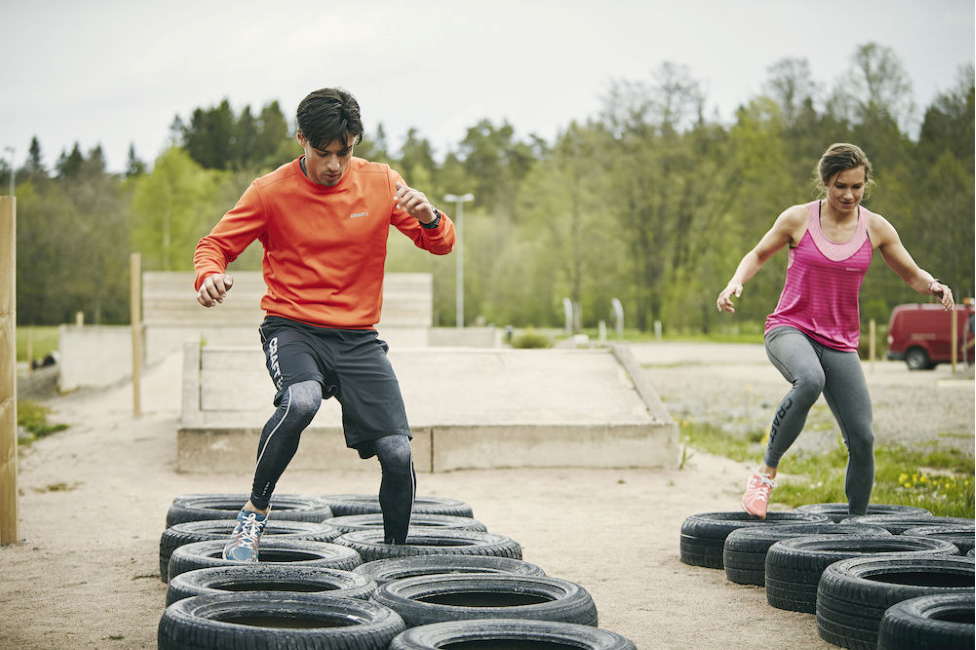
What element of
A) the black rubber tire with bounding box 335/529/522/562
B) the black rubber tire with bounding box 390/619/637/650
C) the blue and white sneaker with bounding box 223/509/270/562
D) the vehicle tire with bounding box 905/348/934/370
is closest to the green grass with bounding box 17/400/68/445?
the black rubber tire with bounding box 335/529/522/562

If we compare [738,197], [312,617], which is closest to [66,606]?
[312,617]

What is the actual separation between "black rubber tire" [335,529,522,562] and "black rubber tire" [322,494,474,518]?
652mm

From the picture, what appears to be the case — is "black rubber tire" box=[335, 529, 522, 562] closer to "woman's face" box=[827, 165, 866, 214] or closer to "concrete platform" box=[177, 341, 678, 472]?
"woman's face" box=[827, 165, 866, 214]

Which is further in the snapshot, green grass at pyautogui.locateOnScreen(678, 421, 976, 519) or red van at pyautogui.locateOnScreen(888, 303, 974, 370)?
red van at pyautogui.locateOnScreen(888, 303, 974, 370)

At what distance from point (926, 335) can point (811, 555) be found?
85.3 ft

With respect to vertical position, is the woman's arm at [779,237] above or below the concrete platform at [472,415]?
above

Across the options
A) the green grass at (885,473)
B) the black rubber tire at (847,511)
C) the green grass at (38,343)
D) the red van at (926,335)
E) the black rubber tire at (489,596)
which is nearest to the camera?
the black rubber tire at (489,596)

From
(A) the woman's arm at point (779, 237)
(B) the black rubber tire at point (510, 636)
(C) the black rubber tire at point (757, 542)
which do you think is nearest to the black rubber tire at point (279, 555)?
(B) the black rubber tire at point (510, 636)

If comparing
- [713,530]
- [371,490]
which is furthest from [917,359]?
[713,530]

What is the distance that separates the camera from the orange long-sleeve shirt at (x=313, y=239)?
14.0 feet

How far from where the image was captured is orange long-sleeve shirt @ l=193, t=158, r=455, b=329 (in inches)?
167

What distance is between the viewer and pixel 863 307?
42.8 m

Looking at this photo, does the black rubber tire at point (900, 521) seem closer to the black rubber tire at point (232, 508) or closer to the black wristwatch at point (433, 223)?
Result: the black wristwatch at point (433, 223)

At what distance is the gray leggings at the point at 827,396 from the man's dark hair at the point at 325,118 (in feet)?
8.33
